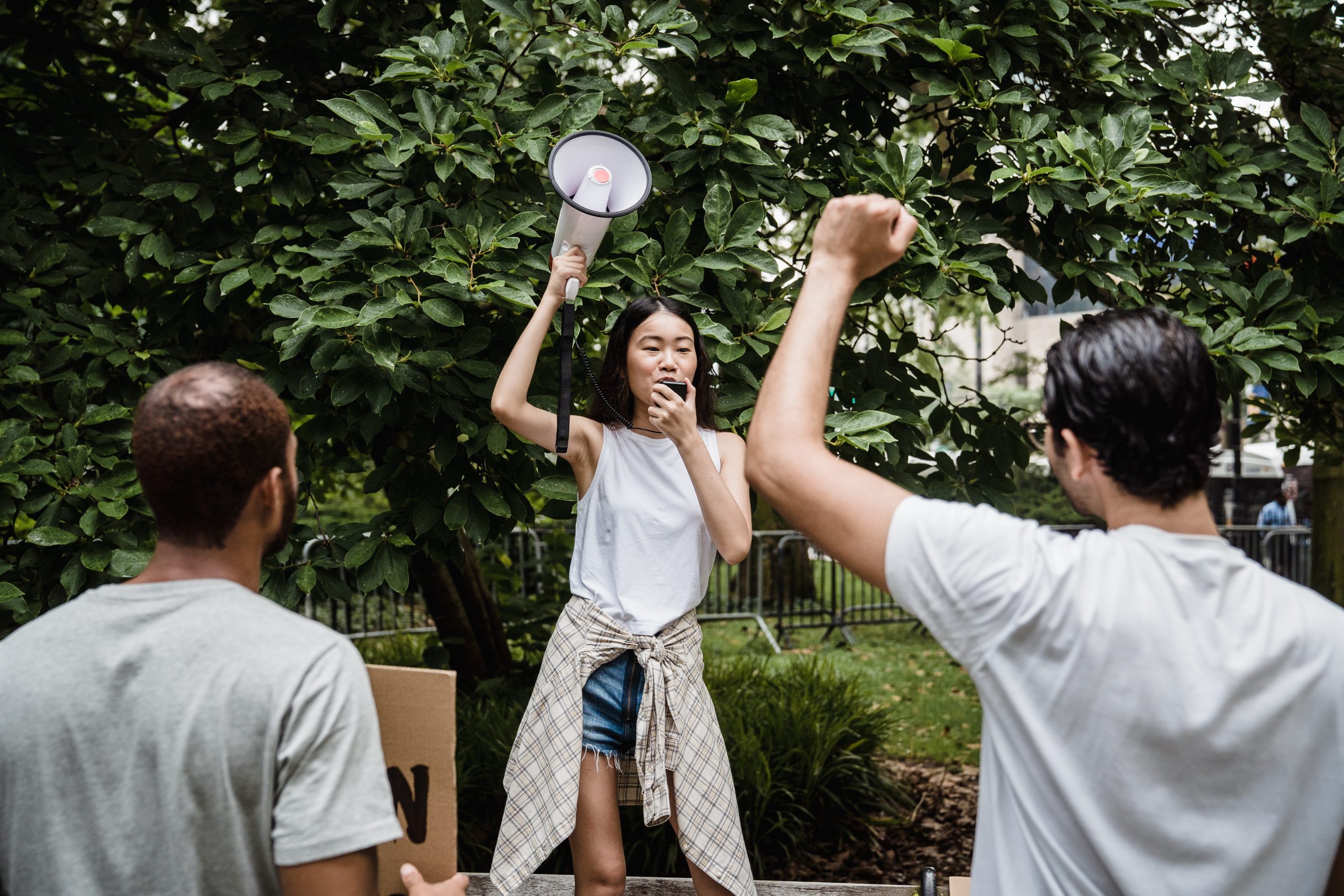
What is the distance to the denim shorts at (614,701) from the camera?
2.80m

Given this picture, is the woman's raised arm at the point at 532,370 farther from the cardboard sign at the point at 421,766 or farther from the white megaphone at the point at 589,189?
the cardboard sign at the point at 421,766

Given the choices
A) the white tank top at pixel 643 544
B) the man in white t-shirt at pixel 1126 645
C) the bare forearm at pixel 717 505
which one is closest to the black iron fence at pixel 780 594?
the white tank top at pixel 643 544

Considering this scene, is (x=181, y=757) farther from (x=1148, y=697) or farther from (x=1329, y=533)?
(x=1329, y=533)

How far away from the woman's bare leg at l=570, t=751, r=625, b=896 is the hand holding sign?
0.94 meters

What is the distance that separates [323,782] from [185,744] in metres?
0.19

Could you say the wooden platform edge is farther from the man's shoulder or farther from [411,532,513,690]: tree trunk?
the man's shoulder

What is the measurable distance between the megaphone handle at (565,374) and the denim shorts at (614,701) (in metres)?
0.62

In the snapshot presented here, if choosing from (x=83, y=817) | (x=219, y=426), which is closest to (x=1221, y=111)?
(x=219, y=426)

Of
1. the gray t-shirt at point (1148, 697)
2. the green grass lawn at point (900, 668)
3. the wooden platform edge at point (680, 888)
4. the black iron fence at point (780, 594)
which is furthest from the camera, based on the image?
the black iron fence at point (780, 594)

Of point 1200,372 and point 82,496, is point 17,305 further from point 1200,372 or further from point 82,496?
point 1200,372

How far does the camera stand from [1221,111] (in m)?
3.78

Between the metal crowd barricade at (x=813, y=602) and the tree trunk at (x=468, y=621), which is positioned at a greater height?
the tree trunk at (x=468, y=621)

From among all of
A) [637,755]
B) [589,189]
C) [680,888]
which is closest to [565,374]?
[589,189]

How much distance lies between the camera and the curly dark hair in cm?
147
